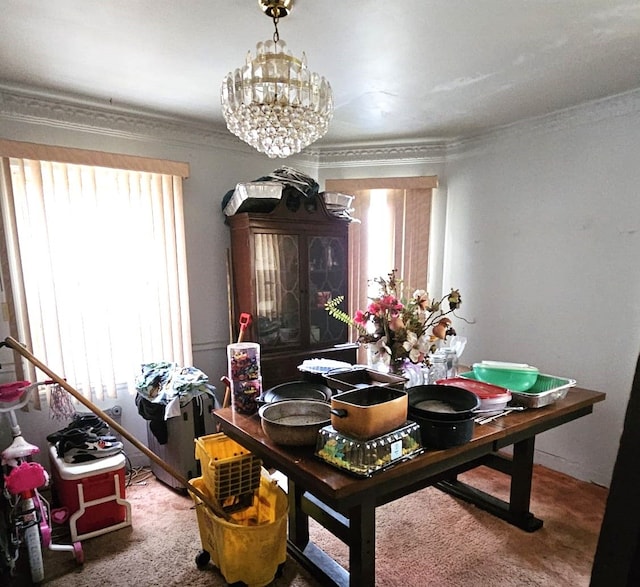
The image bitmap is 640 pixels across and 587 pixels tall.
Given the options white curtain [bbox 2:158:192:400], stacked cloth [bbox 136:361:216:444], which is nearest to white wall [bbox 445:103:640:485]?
stacked cloth [bbox 136:361:216:444]

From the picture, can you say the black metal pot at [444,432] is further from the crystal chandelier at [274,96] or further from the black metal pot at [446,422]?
the crystal chandelier at [274,96]

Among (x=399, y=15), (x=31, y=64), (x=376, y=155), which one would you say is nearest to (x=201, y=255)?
(x=31, y=64)

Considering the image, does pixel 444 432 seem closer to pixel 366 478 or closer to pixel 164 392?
pixel 366 478

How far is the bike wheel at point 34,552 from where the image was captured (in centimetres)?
174

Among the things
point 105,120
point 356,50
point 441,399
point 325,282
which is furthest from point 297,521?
point 105,120

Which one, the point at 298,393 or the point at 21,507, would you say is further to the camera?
the point at 21,507

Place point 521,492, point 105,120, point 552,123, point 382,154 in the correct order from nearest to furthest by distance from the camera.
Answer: point 521,492, point 105,120, point 552,123, point 382,154

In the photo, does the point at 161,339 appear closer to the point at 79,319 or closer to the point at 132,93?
the point at 79,319

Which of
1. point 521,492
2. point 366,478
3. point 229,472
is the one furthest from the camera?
point 521,492

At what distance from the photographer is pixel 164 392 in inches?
94.0

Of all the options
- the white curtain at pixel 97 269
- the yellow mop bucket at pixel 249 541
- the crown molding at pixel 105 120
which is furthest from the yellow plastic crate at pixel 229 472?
the crown molding at pixel 105 120

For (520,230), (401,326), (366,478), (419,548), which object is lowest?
(419,548)

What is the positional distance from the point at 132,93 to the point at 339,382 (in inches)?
80.8

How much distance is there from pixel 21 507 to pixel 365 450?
169cm
